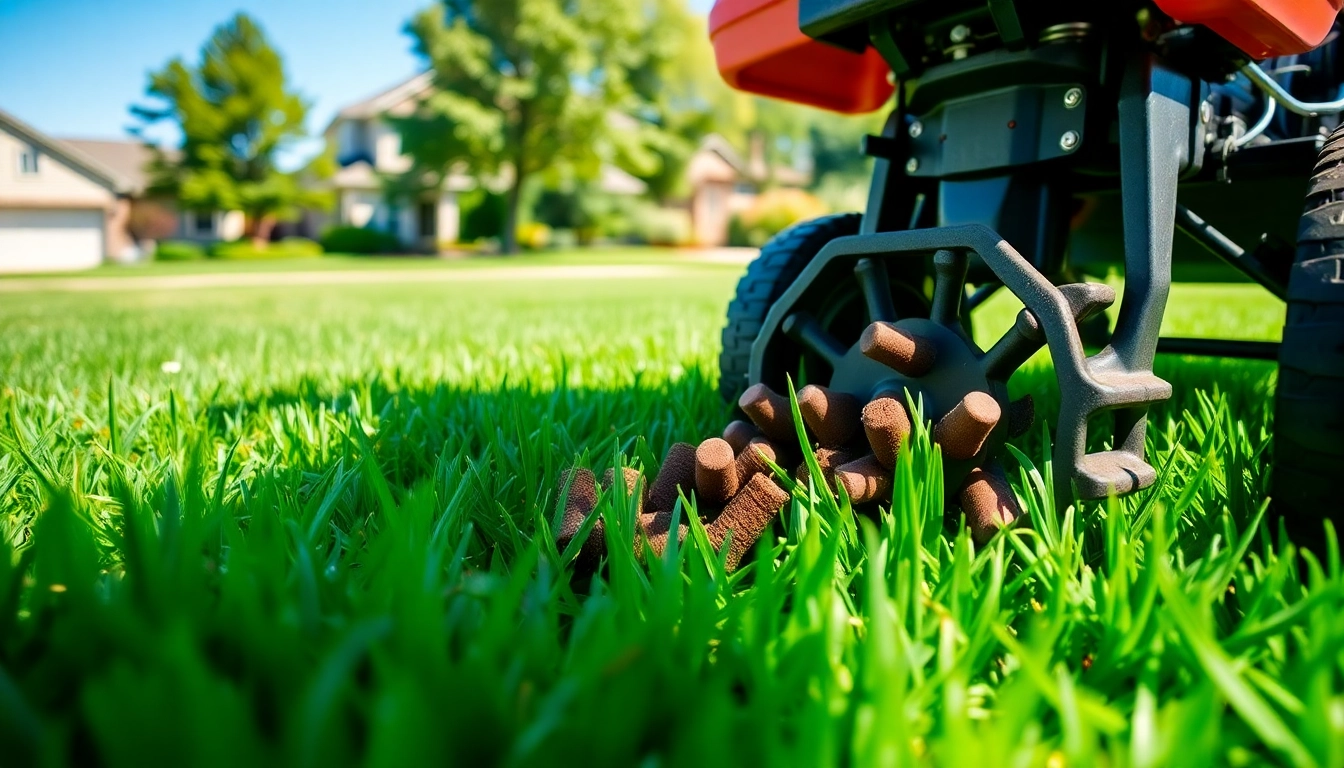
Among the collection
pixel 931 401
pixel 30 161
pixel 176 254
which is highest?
pixel 30 161

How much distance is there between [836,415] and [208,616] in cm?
83

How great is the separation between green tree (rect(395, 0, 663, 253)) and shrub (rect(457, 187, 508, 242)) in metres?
3.81

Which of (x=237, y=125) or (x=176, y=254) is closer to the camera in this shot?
(x=176, y=254)

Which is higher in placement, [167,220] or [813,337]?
[167,220]

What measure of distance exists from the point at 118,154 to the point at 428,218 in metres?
22.0

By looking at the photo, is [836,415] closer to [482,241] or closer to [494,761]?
[494,761]

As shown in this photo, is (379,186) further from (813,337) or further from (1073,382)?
(1073,382)

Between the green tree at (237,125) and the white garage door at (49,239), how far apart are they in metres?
3.06

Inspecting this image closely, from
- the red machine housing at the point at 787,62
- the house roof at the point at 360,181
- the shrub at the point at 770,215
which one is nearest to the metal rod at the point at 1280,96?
the red machine housing at the point at 787,62

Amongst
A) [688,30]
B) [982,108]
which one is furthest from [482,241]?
[982,108]

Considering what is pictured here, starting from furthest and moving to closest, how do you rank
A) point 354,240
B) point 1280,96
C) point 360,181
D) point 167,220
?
point 167,220 < point 360,181 < point 354,240 < point 1280,96

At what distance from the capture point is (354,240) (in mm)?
33219

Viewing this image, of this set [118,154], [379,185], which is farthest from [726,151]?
[118,154]

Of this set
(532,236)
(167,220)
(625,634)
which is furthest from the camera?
(167,220)
